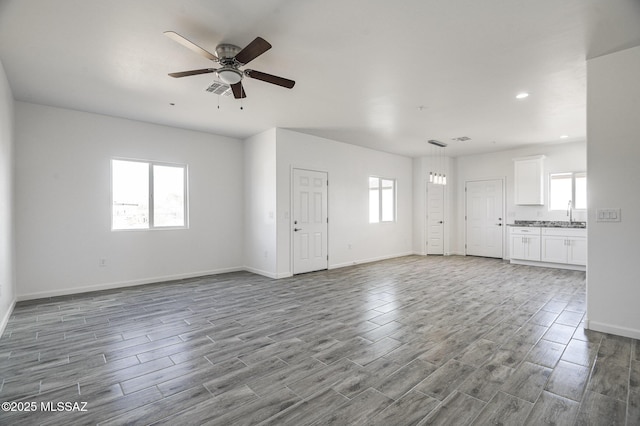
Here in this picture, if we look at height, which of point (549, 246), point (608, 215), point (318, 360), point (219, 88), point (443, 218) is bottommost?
point (318, 360)

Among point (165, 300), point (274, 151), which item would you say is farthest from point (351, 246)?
point (165, 300)

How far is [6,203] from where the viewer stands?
150 inches

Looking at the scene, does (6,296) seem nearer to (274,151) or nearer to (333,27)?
(274,151)

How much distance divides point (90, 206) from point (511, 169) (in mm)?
9336

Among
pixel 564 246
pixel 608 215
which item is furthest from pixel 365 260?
pixel 608 215

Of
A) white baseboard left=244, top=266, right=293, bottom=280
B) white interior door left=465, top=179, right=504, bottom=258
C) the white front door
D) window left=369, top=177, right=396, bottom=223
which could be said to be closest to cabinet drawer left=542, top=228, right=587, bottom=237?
white interior door left=465, top=179, right=504, bottom=258

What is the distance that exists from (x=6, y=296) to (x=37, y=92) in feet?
8.77

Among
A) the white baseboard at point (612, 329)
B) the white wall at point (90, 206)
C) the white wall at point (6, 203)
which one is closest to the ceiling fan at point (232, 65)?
the white wall at point (6, 203)

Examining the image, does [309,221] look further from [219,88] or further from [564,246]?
[564,246]

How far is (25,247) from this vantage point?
14.9ft

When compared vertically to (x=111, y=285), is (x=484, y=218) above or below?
above

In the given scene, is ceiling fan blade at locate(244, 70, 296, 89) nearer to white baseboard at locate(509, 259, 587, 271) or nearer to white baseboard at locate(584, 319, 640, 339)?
white baseboard at locate(584, 319, 640, 339)

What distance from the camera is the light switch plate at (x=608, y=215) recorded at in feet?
10.2

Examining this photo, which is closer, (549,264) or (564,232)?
(564,232)
